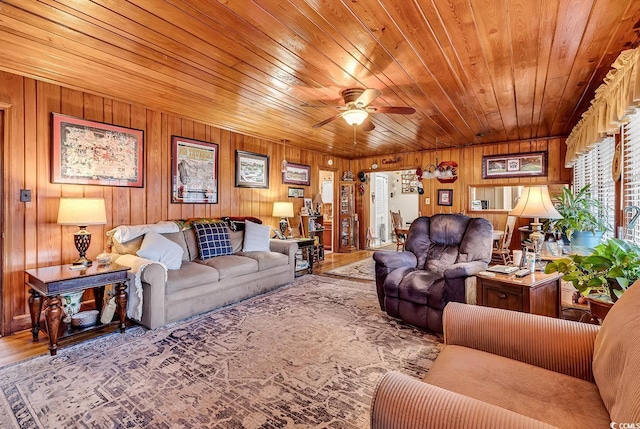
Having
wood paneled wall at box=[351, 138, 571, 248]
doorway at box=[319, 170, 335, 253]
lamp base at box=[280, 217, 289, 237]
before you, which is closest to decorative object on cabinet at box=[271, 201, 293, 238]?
lamp base at box=[280, 217, 289, 237]

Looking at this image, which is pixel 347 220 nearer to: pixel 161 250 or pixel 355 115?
pixel 355 115

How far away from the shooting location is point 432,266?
3.33m

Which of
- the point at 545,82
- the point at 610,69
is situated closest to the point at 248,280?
the point at 545,82

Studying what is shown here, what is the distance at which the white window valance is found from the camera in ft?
6.89

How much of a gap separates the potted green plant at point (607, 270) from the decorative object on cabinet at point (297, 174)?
15.7 ft

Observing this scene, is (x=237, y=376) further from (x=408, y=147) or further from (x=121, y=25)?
(x=408, y=147)

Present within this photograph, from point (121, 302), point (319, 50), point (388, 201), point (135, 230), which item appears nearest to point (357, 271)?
point (135, 230)

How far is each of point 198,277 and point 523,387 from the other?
292cm

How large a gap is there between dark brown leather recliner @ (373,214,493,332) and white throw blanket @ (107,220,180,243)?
2474mm

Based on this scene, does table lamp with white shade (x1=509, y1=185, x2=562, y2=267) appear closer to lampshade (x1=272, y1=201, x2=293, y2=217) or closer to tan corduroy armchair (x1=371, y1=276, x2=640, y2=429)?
tan corduroy armchair (x1=371, y1=276, x2=640, y2=429)

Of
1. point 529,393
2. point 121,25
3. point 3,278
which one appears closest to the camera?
point 529,393

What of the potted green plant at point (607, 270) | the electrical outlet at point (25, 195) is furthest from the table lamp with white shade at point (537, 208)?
the electrical outlet at point (25, 195)

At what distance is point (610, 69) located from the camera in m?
2.75

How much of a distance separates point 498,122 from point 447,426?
488cm
